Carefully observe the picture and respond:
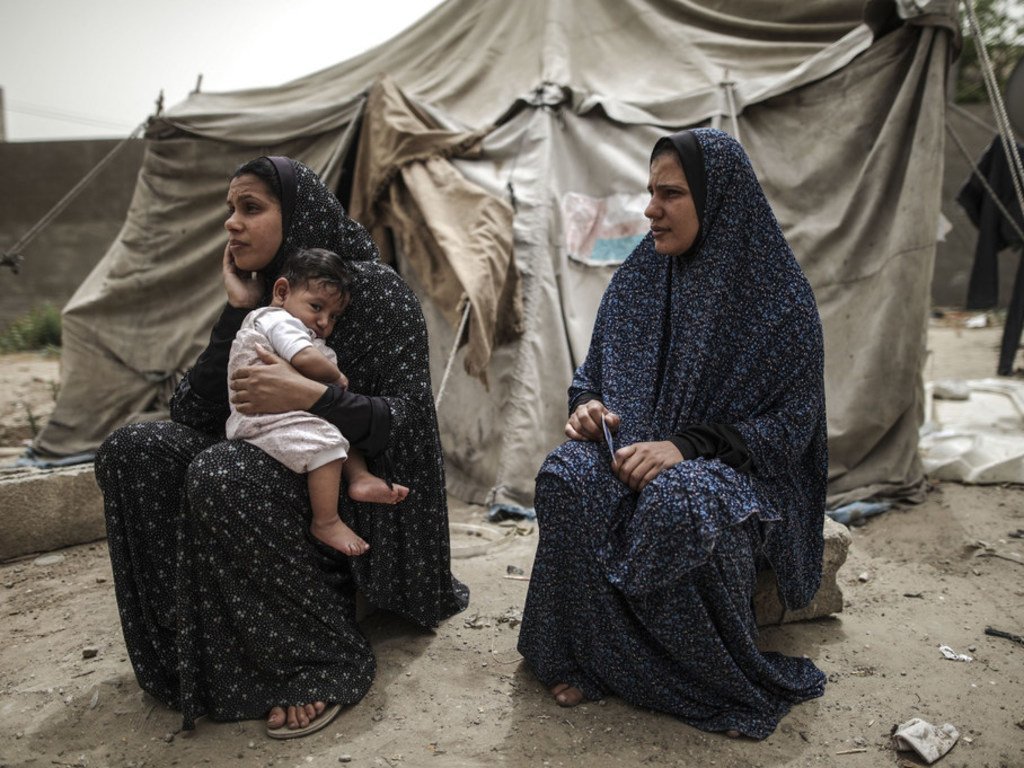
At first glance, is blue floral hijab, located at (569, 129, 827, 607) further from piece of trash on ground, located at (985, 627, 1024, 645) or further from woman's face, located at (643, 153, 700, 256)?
piece of trash on ground, located at (985, 627, 1024, 645)

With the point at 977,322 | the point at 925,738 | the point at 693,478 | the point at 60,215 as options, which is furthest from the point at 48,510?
the point at 977,322

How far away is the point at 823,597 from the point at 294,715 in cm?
171

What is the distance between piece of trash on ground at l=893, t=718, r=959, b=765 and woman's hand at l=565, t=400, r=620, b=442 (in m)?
1.05

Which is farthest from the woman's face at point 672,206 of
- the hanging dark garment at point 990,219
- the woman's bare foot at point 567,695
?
the hanging dark garment at point 990,219

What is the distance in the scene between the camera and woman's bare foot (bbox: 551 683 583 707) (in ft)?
7.20

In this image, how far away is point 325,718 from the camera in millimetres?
2121

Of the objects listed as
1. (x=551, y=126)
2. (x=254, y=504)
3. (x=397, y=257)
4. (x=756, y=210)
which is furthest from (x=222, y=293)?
(x=756, y=210)

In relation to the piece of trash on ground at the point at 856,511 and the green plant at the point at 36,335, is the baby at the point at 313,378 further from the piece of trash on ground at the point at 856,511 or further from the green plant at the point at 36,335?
the green plant at the point at 36,335

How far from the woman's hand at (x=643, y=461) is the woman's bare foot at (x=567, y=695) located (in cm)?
58

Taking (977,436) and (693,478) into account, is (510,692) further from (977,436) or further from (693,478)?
(977,436)

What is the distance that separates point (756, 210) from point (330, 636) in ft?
5.48

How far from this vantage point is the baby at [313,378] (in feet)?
6.98

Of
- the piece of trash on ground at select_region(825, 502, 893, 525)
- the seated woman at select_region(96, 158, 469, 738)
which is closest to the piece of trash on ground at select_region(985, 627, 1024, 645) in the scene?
the piece of trash on ground at select_region(825, 502, 893, 525)

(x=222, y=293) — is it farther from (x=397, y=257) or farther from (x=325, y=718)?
(x=325, y=718)
